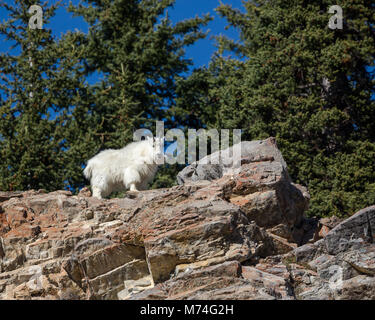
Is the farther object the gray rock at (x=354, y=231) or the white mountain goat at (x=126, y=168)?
the white mountain goat at (x=126, y=168)

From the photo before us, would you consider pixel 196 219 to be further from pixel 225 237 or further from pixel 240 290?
pixel 240 290

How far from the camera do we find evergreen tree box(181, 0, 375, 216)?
23.2 m

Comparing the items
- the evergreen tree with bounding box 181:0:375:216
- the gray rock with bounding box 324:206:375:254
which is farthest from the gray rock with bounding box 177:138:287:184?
the evergreen tree with bounding box 181:0:375:216

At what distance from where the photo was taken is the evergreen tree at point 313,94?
912 inches

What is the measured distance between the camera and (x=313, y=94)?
24.5 m

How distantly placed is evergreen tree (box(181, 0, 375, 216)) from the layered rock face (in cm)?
776

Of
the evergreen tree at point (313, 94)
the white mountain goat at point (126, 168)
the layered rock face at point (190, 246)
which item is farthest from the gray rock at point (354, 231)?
the evergreen tree at point (313, 94)

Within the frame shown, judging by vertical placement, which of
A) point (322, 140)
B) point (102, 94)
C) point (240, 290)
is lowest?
point (240, 290)

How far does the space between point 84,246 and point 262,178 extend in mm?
3924

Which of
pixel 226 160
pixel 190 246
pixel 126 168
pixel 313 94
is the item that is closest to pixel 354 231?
pixel 190 246

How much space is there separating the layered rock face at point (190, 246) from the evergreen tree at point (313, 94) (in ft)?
25.5

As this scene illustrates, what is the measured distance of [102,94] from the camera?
29500mm

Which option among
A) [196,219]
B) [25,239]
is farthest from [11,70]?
[196,219]

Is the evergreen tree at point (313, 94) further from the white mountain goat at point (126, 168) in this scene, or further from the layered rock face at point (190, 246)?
the layered rock face at point (190, 246)
